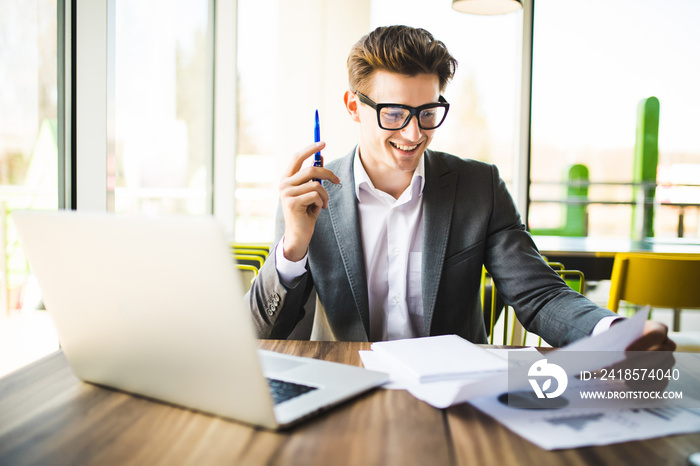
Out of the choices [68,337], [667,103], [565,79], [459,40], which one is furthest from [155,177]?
[667,103]

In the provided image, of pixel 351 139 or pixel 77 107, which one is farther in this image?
pixel 351 139

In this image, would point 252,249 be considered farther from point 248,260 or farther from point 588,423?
point 588,423

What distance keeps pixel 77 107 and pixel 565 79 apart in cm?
350

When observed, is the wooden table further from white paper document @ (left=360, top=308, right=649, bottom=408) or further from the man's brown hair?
the man's brown hair

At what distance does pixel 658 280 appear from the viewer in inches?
79.4

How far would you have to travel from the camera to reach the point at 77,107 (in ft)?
6.92

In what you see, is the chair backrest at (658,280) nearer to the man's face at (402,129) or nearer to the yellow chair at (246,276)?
the man's face at (402,129)

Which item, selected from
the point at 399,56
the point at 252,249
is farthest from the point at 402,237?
the point at 252,249

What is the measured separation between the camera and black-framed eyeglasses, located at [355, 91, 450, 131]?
1494 mm

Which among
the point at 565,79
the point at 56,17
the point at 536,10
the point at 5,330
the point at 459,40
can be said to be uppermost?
the point at 536,10

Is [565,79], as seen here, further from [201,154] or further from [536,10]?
[201,154]

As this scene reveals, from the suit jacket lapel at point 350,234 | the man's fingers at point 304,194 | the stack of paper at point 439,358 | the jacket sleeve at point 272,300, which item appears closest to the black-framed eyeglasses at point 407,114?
the suit jacket lapel at point 350,234

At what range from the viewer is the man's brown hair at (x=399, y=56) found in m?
1.53

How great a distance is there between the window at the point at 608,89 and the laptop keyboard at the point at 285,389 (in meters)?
3.80
